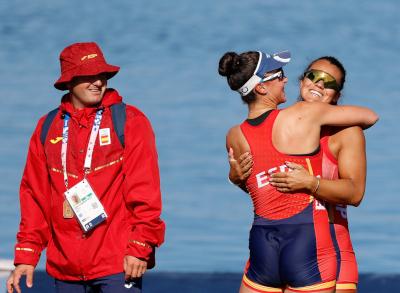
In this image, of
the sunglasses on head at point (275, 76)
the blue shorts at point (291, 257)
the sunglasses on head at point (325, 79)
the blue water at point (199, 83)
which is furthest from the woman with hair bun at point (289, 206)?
the blue water at point (199, 83)

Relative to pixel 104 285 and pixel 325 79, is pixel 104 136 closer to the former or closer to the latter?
pixel 104 285

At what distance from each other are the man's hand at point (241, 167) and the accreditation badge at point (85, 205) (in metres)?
0.56

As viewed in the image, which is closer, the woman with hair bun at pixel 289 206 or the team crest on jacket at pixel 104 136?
the woman with hair bun at pixel 289 206

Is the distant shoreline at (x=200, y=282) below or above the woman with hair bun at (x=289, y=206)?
A: below

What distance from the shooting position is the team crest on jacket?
567 cm

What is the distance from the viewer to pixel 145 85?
13.3 m

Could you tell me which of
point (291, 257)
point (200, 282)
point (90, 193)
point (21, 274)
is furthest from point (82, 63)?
point (200, 282)

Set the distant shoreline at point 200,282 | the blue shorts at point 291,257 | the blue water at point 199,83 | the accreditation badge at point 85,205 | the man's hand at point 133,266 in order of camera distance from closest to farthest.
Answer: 1. the blue shorts at point 291,257
2. the man's hand at point 133,266
3. the accreditation badge at point 85,205
4. the distant shoreline at point 200,282
5. the blue water at point 199,83

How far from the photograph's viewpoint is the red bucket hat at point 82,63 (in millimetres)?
Answer: 5734

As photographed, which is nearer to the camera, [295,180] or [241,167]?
[295,180]

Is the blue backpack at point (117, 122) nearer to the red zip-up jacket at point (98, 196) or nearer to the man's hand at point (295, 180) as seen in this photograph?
the red zip-up jacket at point (98, 196)

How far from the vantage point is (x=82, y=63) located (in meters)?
5.78

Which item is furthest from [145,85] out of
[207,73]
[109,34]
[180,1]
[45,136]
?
[45,136]

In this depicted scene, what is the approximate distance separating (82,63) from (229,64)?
0.63 m
